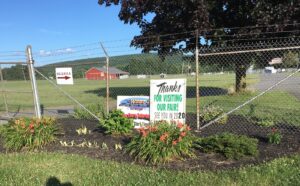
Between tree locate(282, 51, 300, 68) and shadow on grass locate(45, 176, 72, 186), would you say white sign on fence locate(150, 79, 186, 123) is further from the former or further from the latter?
tree locate(282, 51, 300, 68)

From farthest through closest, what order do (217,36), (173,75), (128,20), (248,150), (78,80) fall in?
(128,20), (78,80), (217,36), (173,75), (248,150)

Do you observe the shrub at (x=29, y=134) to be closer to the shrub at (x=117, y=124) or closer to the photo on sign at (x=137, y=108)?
the shrub at (x=117, y=124)

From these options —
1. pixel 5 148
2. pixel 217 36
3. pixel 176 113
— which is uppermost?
pixel 217 36

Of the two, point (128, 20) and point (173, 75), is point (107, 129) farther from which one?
point (128, 20)

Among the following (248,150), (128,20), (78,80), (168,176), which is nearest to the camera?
(168,176)

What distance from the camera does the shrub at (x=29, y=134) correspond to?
8.88 m

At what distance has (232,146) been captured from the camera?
23.2 ft

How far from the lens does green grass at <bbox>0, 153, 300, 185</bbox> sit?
590cm

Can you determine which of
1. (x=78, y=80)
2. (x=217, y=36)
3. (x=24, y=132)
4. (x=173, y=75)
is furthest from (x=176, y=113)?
(x=78, y=80)

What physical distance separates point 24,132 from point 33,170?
2.04 m

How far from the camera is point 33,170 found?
23.2 ft

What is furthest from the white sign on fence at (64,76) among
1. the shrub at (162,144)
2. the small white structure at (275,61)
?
the small white structure at (275,61)

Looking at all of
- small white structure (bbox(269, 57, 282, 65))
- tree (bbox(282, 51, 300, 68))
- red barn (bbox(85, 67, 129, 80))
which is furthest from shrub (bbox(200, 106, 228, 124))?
tree (bbox(282, 51, 300, 68))

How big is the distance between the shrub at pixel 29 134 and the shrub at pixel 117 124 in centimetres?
127
